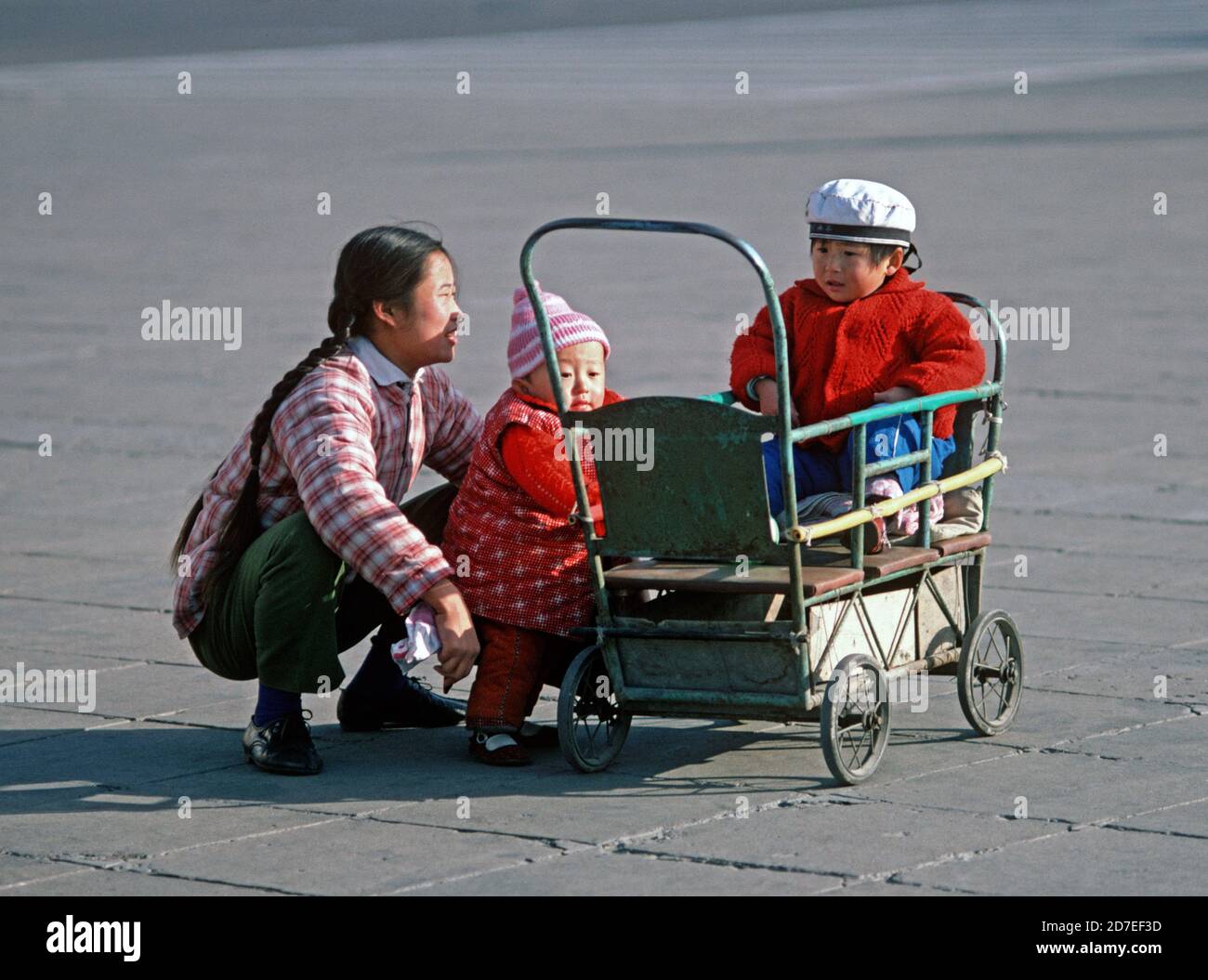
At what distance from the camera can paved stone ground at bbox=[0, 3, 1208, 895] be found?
14.4 ft

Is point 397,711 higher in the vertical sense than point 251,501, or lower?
lower

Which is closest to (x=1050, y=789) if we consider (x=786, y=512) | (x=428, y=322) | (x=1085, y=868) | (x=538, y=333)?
(x=1085, y=868)

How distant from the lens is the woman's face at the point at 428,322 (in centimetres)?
514

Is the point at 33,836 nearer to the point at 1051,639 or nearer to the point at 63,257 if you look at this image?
the point at 1051,639

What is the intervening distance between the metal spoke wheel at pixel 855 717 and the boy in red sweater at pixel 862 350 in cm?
48

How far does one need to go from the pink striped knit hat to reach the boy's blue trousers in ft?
1.86

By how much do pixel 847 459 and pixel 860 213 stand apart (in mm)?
614

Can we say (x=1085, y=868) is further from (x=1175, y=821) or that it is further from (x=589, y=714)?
(x=589, y=714)

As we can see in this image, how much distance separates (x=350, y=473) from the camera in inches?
193

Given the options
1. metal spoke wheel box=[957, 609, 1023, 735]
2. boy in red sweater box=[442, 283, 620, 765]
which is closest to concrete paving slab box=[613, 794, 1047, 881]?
metal spoke wheel box=[957, 609, 1023, 735]

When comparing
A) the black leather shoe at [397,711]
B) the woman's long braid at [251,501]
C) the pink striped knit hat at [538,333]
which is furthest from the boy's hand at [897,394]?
the black leather shoe at [397,711]

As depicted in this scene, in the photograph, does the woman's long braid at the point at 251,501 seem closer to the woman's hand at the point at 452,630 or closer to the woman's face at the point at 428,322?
the woman's face at the point at 428,322

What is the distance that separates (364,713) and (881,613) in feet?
4.69
